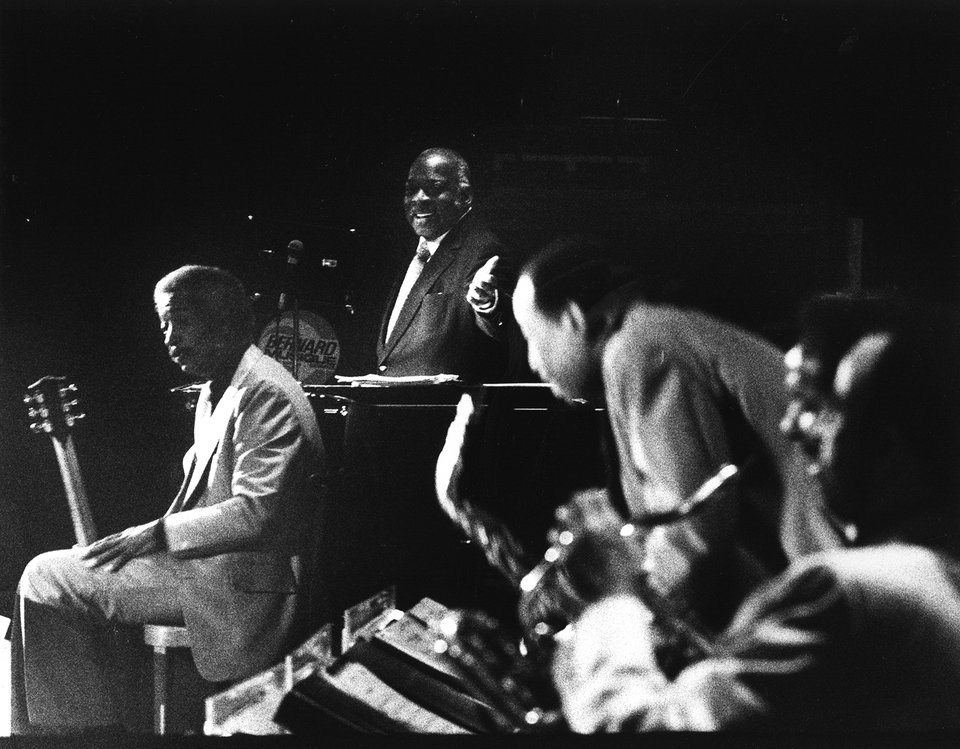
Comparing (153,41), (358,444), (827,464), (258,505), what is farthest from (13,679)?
(827,464)

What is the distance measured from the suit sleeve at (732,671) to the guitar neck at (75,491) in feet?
5.34

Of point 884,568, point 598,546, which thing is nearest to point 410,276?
point 598,546

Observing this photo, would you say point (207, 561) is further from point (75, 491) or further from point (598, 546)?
point (598, 546)

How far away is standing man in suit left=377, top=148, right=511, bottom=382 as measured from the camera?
3.54m

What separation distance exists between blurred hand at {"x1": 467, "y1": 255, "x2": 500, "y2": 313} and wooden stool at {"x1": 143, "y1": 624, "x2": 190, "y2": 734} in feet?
4.80

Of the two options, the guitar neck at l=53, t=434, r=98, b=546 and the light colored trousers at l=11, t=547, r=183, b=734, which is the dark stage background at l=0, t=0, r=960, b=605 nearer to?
the guitar neck at l=53, t=434, r=98, b=546

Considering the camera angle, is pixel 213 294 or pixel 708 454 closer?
pixel 708 454

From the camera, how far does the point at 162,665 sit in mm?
3527

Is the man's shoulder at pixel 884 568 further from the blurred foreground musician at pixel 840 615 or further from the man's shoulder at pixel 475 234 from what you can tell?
the man's shoulder at pixel 475 234

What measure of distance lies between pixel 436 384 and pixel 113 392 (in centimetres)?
110

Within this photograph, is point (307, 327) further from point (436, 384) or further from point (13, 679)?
point (13, 679)

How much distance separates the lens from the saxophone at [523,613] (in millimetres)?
3439

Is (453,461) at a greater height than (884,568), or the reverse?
(453,461)

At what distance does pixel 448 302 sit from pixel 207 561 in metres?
1.19
